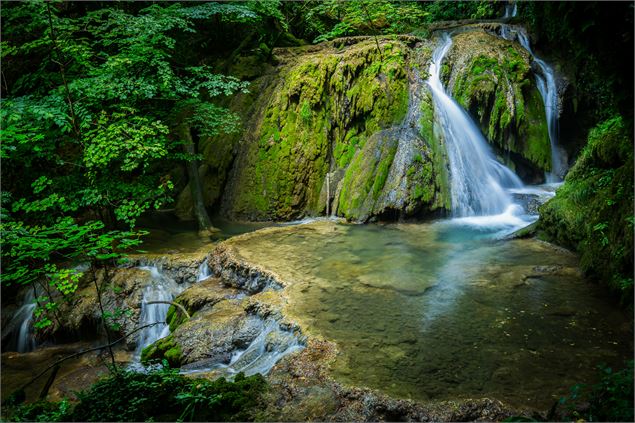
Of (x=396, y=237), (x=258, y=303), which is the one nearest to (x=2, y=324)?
(x=258, y=303)

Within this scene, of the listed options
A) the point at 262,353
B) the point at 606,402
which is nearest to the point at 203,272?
the point at 262,353

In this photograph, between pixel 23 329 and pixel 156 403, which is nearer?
pixel 156 403

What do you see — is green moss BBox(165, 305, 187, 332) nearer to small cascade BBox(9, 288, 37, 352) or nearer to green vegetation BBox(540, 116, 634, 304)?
small cascade BBox(9, 288, 37, 352)

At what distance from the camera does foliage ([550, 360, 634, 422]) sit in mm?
2794

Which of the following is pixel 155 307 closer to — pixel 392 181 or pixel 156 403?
pixel 156 403

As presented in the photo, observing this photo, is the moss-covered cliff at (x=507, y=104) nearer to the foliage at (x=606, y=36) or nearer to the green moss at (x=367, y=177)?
the green moss at (x=367, y=177)

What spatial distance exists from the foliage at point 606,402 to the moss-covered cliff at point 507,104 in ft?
33.1

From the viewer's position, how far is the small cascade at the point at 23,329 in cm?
821

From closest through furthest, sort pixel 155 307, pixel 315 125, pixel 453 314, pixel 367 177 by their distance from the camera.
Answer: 1. pixel 453 314
2. pixel 155 307
3. pixel 367 177
4. pixel 315 125

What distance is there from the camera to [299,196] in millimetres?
12461

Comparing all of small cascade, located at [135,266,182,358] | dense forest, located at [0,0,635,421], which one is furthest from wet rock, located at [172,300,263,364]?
small cascade, located at [135,266,182,358]

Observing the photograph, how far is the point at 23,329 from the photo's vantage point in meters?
8.35

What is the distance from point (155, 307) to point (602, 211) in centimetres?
829

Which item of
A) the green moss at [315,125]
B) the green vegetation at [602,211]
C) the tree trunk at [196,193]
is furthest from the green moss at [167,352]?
the green moss at [315,125]
